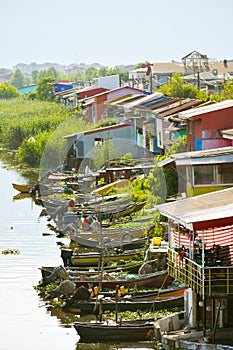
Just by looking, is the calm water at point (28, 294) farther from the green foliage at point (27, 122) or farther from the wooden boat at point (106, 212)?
the green foliage at point (27, 122)

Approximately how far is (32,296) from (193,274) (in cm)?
669

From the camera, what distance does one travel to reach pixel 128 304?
17.2 meters

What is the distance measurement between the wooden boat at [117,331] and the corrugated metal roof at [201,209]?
206 cm

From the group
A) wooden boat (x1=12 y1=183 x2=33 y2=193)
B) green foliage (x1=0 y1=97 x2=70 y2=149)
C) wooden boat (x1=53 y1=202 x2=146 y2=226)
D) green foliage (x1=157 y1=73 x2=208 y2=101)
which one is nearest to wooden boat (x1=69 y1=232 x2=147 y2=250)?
wooden boat (x1=53 y1=202 x2=146 y2=226)

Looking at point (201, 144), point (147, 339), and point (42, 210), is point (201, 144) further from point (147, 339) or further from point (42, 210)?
point (147, 339)

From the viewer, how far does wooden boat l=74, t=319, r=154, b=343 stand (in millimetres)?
15641

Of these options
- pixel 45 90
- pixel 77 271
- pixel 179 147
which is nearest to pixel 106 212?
pixel 179 147

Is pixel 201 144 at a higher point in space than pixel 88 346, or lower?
higher

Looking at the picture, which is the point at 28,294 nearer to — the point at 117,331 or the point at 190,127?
the point at 117,331

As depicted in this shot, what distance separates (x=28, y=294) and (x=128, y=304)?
11.6ft

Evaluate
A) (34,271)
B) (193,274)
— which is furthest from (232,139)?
(193,274)

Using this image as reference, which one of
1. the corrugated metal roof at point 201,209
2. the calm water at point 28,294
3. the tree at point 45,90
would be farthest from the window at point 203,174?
the tree at point 45,90

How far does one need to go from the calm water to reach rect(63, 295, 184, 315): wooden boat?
0.47 metres

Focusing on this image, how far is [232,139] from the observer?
24.5 metres
